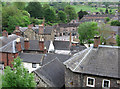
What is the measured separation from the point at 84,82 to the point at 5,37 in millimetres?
23462

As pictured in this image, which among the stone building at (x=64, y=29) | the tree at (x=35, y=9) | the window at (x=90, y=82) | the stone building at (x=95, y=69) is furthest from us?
the tree at (x=35, y=9)

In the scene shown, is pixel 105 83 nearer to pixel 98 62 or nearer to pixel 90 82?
pixel 90 82

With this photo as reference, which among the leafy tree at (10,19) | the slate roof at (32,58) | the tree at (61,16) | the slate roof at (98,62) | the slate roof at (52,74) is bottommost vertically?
the slate roof at (52,74)

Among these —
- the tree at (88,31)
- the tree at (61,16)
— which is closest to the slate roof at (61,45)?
the tree at (88,31)

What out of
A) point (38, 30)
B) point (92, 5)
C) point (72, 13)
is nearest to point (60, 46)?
point (38, 30)

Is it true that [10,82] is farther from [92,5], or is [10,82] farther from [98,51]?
[92,5]

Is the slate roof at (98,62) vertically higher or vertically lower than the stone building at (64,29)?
lower

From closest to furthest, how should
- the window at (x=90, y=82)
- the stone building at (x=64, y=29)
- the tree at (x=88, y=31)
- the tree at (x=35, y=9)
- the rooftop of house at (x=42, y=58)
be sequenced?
the window at (x=90, y=82) → the rooftop of house at (x=42, y=58) → the tree at (x=88, y=31) → the stone building at (x=64, y=29) → the tree at (x=35, y=9)

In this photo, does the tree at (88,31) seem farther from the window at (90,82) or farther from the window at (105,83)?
the window at (105,83)

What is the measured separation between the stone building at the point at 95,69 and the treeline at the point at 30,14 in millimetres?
41750

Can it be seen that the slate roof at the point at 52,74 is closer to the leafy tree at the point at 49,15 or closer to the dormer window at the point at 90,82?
the dormer window at the point at 90,82

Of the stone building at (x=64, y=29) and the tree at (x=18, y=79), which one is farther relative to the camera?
the stone building at (x=64, y=29)

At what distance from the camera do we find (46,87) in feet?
54.3

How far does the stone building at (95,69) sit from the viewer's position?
14617 millimetres
